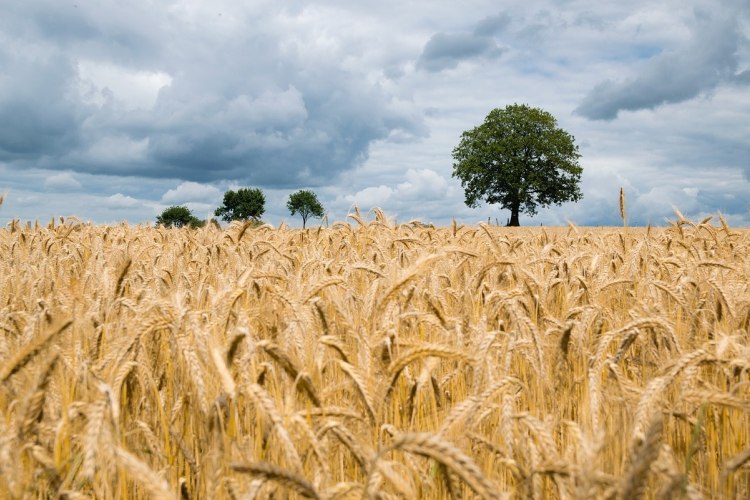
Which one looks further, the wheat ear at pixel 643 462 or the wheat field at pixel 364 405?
the wheat field at pixel 364 405

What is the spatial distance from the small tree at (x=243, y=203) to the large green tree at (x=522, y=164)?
37452 millimetres

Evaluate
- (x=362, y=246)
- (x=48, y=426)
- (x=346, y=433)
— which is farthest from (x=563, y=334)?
(x=362, y=246)

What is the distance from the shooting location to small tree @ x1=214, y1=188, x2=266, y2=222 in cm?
7788

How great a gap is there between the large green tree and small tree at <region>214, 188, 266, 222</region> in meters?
37.5

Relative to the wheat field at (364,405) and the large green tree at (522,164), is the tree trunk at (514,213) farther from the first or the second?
the wheat field at (364,405)

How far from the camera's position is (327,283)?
2.63m

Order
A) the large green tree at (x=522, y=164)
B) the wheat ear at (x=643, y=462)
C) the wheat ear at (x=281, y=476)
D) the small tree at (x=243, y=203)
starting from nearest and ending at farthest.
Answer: the wheat ear at (x=643, y=462), the wheat ear at (x=281, y=476), the large green tree at (x=522, y=164), the small tree at (x=243, y=203)

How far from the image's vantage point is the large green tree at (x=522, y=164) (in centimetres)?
4959

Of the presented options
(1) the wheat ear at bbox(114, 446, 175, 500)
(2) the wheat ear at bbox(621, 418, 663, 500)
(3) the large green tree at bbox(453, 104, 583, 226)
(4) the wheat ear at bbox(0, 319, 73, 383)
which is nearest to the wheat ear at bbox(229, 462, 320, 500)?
(1) the wheat ear at bbox(114, 446, 175, 500)

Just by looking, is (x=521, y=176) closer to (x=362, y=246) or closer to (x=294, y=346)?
(x=362, y=246)

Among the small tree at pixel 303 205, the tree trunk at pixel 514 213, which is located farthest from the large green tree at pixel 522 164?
the small tree at pixel 303 205

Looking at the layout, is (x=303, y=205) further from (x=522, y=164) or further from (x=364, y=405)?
(x=364, y=405)

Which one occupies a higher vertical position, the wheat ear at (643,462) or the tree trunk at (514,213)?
the tree trunk at (514,213)

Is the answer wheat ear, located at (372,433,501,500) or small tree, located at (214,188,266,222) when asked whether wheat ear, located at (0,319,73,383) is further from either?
small tree, located at (214,188,266,222)
